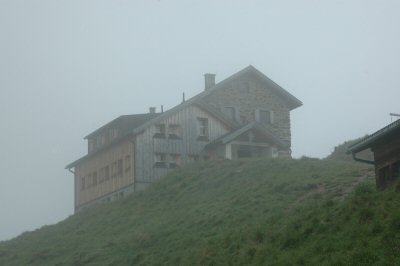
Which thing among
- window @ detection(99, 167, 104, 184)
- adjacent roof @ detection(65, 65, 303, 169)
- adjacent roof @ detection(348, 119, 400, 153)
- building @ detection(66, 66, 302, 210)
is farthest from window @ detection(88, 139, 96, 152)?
adjacent roof @ detection(348, 119, 400, 153)

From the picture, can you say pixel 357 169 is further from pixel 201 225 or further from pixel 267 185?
pixel 201 225

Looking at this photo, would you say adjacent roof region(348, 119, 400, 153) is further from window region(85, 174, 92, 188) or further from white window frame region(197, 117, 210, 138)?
window region(85, 174, 92, 188)

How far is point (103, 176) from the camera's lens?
61156 mm

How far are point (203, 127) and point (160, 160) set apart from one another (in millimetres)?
4382

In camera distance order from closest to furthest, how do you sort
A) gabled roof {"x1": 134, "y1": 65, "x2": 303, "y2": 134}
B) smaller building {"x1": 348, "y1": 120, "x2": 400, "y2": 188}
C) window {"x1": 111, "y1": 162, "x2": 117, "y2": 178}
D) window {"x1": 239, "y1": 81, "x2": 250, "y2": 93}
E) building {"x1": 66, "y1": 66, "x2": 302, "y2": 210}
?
smaller building {"x1": 348, "y1": 120, "x2": 400, "y2": 188} < building {"x1": 66, "y1": 66, "x2": 302, "y2": 210} < gabled roof {"x1": 134, "y1": 65, "x2": 303, "y2": 134} < window {"x1": 111, "y1": 162, "x2": 117, "y2": 178} < window {"x1": 239, "y1": 81, "x2": 250, "y2": 93}

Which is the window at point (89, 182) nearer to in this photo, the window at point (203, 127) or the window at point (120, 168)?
the window at point (120, 168)

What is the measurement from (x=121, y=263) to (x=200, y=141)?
83.5ft

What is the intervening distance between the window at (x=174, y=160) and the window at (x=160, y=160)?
0.39 m

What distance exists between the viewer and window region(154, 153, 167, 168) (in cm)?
5619

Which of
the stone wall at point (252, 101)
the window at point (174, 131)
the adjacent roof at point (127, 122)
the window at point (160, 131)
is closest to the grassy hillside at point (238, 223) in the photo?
the window at point (160, 131)

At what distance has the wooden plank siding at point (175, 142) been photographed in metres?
55.6

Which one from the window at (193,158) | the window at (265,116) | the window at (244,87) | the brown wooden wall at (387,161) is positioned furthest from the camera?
the window at (265,116)

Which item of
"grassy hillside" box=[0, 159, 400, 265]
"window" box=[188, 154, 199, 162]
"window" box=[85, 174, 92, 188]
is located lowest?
"grassy hillside" box=[0, 159, 400, 265]

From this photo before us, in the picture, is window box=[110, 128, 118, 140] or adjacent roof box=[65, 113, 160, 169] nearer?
adjacent roof box=[65, 113, 160, 169]
